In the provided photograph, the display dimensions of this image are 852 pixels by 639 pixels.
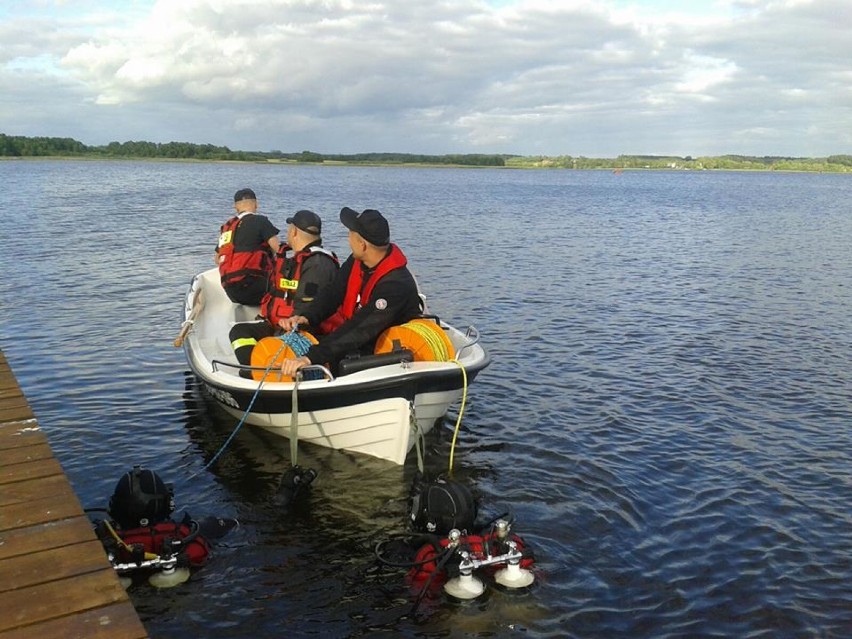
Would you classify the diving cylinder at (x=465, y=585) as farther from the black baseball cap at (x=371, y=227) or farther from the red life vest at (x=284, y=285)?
the red life vest at (x=284, y=285)

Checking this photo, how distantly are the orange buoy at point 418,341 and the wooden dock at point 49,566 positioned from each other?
331cm

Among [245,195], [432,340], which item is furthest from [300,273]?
[245,195]

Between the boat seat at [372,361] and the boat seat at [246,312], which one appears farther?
the boat seat at [246,312]

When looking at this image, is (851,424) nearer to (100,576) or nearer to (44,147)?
(100,576)

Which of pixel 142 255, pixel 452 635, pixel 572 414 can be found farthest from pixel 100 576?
pixel 142 255

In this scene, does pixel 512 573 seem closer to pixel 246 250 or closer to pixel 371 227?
pixel 371 227

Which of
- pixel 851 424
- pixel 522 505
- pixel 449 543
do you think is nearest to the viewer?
pixel 449 543

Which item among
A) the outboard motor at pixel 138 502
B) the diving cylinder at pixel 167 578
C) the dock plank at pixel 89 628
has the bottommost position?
the diving cylinder at pixel 167 578

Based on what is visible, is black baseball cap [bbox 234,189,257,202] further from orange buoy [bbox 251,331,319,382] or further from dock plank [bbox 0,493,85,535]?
dock plank [bbox 0,493,85,535]

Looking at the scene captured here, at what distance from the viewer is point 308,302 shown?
8219 millimetres

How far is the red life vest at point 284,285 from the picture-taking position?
8.33m

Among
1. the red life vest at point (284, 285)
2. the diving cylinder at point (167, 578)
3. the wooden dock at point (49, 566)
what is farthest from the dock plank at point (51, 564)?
the red life vest at point (284, 285)

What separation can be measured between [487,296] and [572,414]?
26.4ft

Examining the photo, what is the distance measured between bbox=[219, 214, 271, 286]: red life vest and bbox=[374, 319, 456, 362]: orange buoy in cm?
339
